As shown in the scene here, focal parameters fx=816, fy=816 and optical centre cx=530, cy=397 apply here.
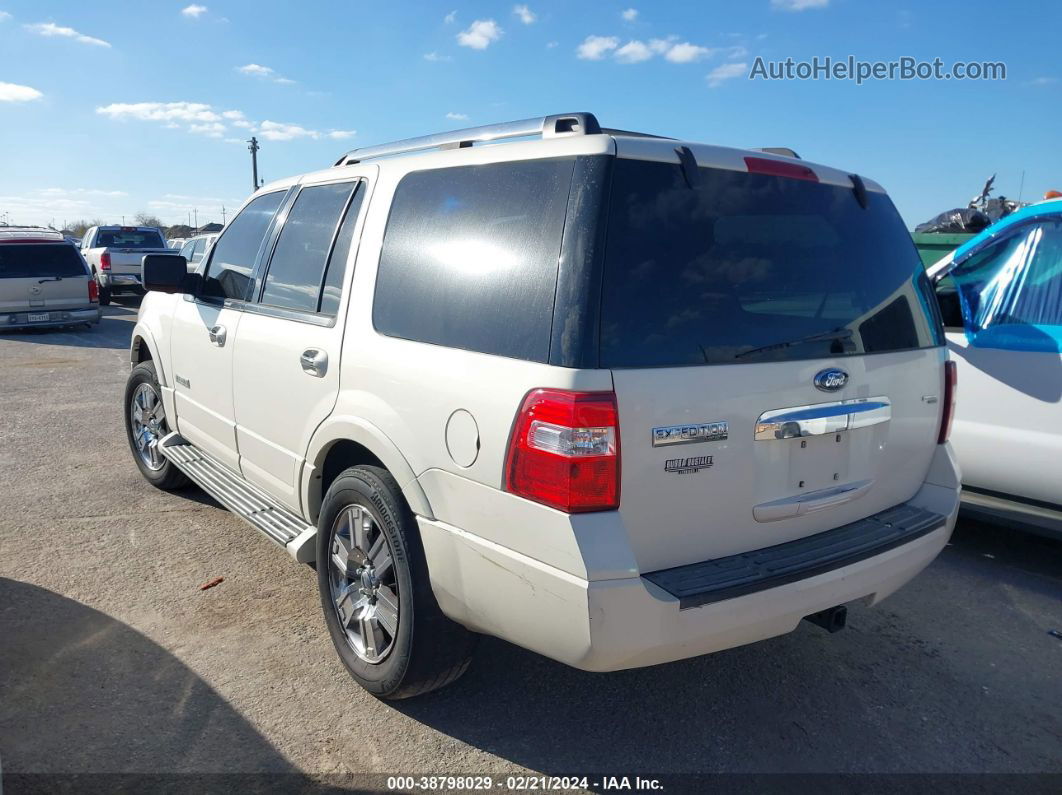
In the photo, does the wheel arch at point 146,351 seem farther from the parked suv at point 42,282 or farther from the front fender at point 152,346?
the parked suv at point 42,282

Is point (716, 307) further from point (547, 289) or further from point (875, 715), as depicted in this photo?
point (875, 715)

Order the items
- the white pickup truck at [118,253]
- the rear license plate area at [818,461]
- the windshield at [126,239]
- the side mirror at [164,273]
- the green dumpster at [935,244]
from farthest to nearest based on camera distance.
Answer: the windshield at [126,239] < the white pickup truck at [118,253] < the green dumpster at [935,244] < the side mirror at [164,273] < the rear license plate area at [818,461]

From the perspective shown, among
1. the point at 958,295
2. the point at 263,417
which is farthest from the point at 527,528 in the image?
the point at 958,295

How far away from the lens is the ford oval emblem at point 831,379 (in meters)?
2.76

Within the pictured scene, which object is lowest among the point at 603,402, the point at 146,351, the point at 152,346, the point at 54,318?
the point at 54,318

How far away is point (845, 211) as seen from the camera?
3096mm

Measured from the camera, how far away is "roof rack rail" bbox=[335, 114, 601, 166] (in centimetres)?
271

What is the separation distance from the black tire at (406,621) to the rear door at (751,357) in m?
0.84

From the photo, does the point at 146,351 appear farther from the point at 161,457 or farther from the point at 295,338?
the point at 295,338

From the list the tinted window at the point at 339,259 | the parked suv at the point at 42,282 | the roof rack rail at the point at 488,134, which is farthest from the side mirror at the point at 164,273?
the parked suv at the point at 42,282

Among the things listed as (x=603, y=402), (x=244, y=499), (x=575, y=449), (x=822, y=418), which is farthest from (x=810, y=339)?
(x=244, y=499)

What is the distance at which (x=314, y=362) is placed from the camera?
3428 millimetres

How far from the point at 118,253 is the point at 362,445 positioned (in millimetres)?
20280

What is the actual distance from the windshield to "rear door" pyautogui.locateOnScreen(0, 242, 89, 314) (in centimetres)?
637
